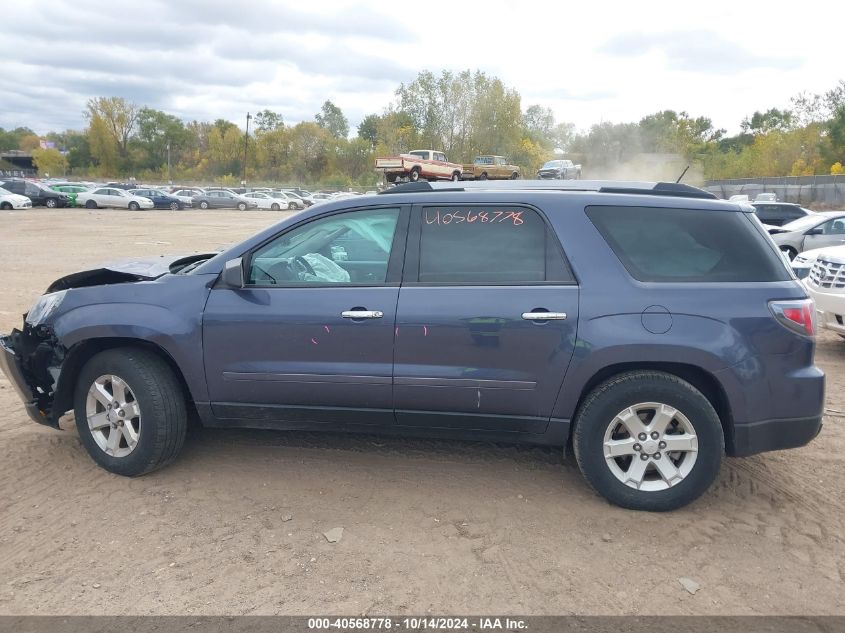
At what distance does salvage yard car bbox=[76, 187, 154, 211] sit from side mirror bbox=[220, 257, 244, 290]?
145 feet

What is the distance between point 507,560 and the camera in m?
3.25

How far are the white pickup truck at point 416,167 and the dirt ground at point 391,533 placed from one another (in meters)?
28.6

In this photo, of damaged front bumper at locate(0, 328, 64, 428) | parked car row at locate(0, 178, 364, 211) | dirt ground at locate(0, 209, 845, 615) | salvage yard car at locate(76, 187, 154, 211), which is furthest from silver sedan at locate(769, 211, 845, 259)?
salvage yard car at locate(76, 187, 154, 211)

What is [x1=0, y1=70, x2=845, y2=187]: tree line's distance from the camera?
5497cm

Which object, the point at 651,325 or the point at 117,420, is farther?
the point at 117,420

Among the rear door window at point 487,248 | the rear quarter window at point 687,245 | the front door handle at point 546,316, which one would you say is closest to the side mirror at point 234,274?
the rear door window at point 487,248

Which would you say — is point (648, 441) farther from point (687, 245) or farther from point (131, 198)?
point (131, 198)

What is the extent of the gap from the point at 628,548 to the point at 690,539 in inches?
14.5

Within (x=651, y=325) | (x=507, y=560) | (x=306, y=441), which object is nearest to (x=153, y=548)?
(x=306, y=441)

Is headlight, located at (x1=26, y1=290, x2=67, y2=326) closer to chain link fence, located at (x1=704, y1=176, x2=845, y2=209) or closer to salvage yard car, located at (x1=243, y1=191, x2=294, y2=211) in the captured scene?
chain link fence, located at (x1=704, y1=176, x2=845, y2=209)

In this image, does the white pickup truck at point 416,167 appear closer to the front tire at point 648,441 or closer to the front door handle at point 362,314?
the front door handle at point 362,314

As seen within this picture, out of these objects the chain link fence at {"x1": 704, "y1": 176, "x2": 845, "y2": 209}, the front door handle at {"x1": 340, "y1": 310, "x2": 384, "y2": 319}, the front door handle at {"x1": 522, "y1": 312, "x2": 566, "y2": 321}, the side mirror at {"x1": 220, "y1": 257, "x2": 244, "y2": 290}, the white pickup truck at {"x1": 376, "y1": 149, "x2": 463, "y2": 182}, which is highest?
the white pickup truck at {"x1": 376, "y1": 149, "x2": 463, "y2": 182}

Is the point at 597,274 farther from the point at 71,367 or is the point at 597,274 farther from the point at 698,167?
the point at 698,167

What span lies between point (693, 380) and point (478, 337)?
4.04ft
